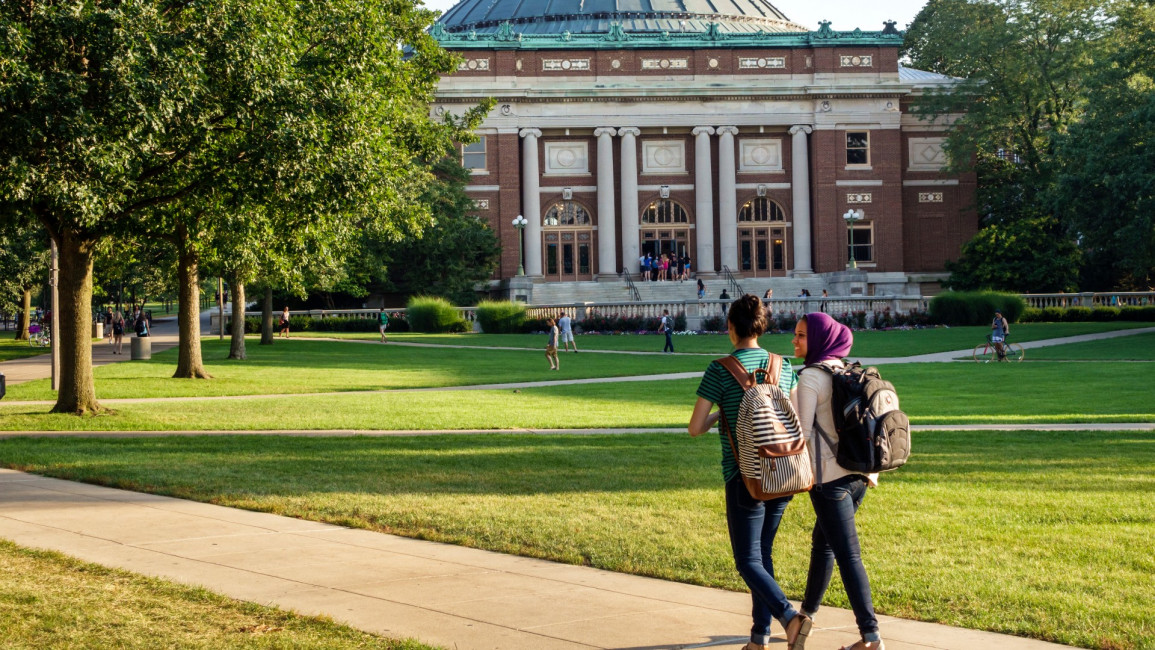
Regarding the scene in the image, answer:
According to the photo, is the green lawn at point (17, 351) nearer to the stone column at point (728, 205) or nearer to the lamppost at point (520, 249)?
the lamppost at point (520, 249)

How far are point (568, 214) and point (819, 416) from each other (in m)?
67.3

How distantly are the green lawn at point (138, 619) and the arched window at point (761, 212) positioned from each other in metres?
67.5

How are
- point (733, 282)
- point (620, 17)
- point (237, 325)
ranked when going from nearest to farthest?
point (237, 325) < point (733, 282) < point (620, 17)

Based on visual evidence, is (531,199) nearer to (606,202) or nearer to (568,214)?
(568,214)

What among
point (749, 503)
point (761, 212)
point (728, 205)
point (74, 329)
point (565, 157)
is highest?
point (565, 157)

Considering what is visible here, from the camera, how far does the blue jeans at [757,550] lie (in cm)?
664

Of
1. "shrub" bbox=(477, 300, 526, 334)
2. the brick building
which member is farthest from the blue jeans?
the brick building

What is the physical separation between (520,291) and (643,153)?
47.0ft

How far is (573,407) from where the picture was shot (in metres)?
23.2

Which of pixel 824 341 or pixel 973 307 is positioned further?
pixel 973 307

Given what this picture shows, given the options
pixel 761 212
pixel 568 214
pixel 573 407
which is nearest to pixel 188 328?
pixel 573 407

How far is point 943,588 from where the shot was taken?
8070 mm

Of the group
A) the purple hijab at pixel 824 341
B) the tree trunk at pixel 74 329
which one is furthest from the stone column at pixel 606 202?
the purple hijab at pixel 824 341

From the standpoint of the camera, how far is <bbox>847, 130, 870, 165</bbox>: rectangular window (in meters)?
73.1
